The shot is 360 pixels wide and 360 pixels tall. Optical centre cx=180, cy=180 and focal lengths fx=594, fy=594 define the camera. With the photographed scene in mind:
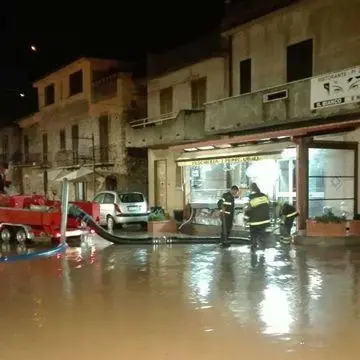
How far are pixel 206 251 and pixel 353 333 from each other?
27.8 ft

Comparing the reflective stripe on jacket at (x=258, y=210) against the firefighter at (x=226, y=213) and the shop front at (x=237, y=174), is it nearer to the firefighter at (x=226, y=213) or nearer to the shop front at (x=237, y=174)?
the firefighter at (x=226, y=213)

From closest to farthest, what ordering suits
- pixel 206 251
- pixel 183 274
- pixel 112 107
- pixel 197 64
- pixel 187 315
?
pixel 187 315, pixel 183 274, pixel 206 251, pixel 197 64, pixel 112 107

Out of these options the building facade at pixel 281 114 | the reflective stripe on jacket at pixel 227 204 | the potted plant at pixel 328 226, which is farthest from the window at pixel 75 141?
the potted plant at pixel 328 226

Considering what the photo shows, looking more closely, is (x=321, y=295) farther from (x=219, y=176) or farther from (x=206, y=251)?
(x=219, y=176)

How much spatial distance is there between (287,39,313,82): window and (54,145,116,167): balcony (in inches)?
570

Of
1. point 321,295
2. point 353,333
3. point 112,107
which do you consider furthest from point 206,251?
point 112,107

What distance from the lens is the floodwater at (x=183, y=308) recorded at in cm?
654

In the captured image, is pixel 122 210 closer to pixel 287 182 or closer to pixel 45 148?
pixel 287 182

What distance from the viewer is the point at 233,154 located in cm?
1947

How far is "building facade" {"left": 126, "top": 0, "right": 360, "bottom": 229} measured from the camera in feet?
57.6

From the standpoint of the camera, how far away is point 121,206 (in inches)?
955

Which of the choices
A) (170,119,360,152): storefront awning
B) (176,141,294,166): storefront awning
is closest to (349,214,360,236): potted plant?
(170,119,360,152): storefront awning

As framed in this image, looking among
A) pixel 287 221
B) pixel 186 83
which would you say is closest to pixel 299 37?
pixel 186 83

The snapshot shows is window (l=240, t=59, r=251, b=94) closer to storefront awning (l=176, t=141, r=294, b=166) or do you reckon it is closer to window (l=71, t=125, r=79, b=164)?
storefront awning (l=176, t=141, r=294, b=166)
